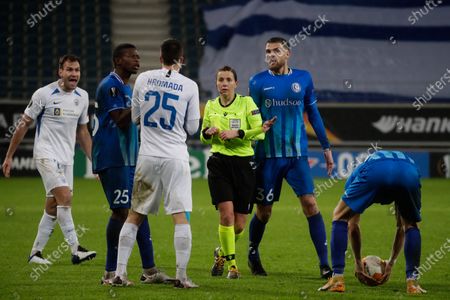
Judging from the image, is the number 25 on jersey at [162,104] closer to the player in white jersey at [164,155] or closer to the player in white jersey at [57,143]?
the player in white jersey at [164,155]

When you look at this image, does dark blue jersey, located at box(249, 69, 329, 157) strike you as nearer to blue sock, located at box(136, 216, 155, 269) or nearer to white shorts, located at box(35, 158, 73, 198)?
blue sock, located at box(136, 216, 155, 269)

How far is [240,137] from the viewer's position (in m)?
8.88

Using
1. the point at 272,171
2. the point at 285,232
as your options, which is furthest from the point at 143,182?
the point at 285,232

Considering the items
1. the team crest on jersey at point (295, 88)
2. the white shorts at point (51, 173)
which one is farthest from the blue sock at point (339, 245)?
the white shorts at point (51, 173)

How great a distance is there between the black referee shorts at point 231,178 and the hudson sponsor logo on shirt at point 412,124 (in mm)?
15467

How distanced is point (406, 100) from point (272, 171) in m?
16.4

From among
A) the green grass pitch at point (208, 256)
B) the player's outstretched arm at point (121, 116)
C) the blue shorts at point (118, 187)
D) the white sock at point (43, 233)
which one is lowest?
the green grass pitch at point (208, 256)

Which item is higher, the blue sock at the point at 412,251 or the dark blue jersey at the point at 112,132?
the dark blue jersey at the point at 112,132

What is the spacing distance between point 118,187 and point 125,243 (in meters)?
0.69

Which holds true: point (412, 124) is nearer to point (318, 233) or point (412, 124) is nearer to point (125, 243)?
point (318, 233)

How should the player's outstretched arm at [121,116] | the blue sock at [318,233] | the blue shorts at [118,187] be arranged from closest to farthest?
the player's outstretched arm at [121,116] < the blue shorts at [118,187] < the blue sock at [318,233]

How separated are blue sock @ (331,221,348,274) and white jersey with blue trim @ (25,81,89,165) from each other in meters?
3.81

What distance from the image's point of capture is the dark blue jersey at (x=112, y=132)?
838cm

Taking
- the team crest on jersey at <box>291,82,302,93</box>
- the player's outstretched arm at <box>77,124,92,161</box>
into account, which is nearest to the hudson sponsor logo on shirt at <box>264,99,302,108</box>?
the team crest on jersey at <box>291,82,302,93</box>
